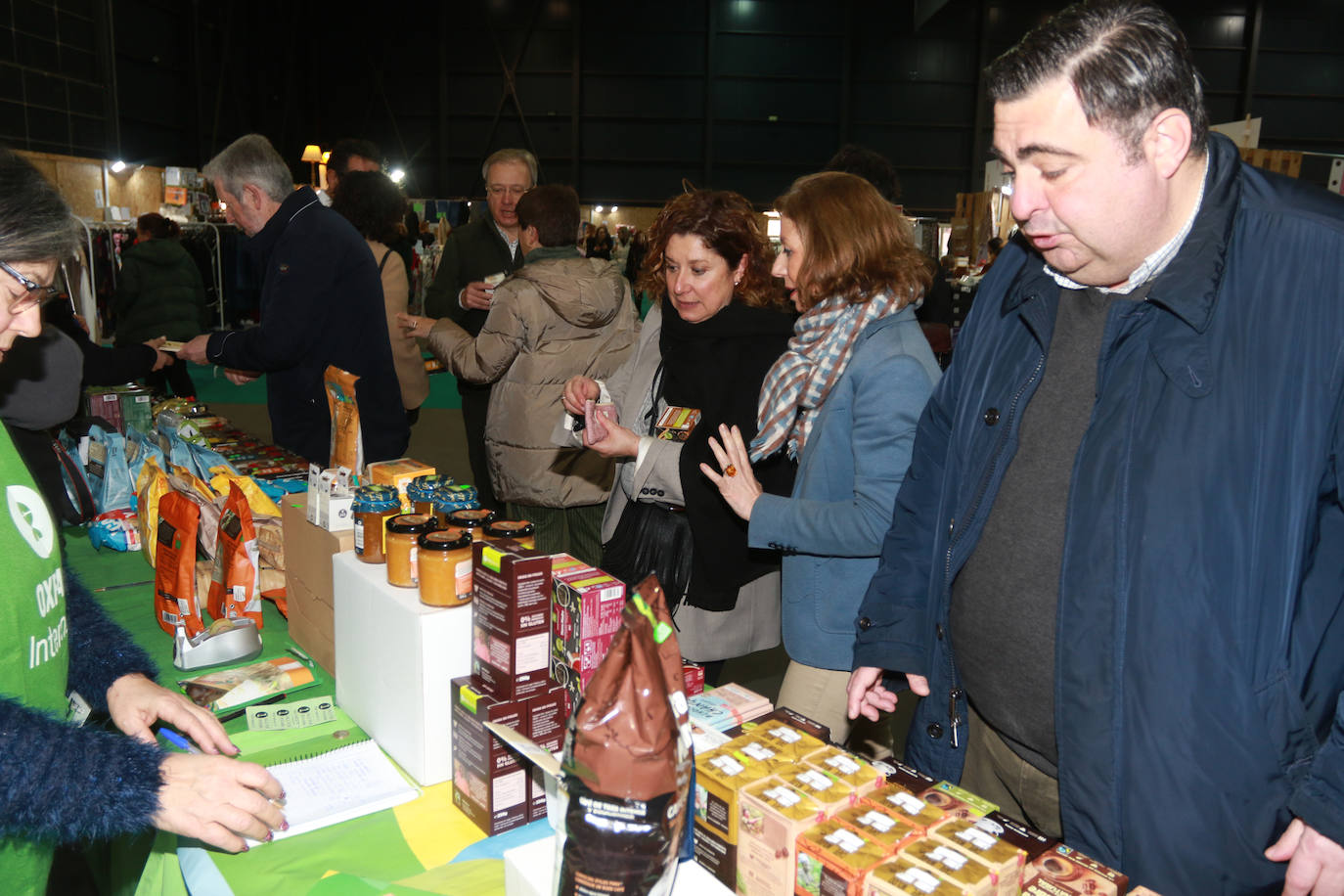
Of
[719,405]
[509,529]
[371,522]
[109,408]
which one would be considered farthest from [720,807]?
[109,408]

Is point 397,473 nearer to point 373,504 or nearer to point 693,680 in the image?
point 373,504

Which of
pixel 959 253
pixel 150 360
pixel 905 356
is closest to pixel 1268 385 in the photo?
pixel 905 356

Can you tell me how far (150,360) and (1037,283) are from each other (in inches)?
119

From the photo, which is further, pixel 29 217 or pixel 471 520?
pixel 471 520

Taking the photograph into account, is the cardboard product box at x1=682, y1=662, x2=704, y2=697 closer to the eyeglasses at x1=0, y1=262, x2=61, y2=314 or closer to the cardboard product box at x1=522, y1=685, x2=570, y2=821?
the cardboard product box at x1=522, y1=685, x2=570, y2=821

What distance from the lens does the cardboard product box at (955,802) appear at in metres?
1.04

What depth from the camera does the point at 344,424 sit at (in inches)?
78.5

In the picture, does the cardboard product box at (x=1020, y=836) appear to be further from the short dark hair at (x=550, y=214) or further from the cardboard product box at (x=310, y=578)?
the short dark hair at (x=550, y=214)

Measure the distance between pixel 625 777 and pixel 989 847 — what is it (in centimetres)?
44

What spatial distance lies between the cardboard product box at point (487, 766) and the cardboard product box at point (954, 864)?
562mm

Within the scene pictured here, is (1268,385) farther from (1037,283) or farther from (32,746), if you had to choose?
(32,746)

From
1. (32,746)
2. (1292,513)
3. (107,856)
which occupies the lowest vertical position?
(107,856)

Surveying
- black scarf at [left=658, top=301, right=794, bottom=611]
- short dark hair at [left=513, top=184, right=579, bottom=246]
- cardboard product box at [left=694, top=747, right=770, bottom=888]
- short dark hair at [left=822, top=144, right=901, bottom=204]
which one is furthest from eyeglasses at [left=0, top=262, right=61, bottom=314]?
short dark hair at [left=822, top=144, right=901, bottom=204]

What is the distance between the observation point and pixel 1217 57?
16.1 meters
